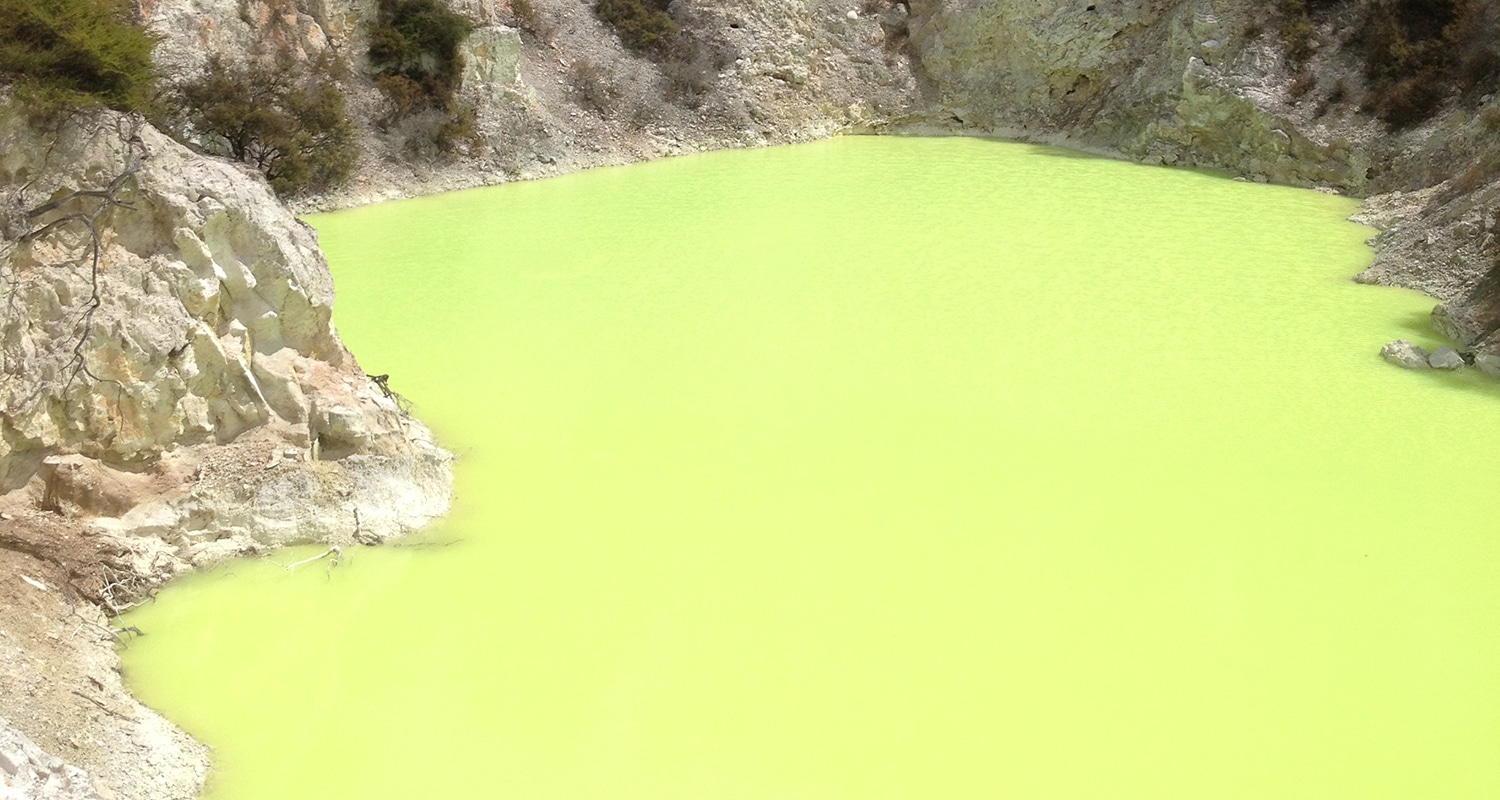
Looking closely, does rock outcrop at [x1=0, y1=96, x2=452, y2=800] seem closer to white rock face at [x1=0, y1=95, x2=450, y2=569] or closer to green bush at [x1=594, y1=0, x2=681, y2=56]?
white rock face at [x1=0, y1=95, x2=450, y2=569]

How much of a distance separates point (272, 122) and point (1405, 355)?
54.9ft

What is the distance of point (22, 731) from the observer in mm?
5441

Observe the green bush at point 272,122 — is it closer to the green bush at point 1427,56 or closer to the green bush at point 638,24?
the green bush at point 638,24

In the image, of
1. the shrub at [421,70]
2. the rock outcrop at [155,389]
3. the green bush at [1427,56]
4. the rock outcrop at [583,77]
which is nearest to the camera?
the rock outcrop at [155,389]

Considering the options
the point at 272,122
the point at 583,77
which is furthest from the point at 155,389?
the point at 583,77

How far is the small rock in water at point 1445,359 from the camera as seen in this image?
38.5 feet

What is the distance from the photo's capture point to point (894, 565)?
8.03m

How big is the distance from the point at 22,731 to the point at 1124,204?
17.3m

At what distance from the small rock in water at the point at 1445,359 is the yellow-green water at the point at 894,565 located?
31cm

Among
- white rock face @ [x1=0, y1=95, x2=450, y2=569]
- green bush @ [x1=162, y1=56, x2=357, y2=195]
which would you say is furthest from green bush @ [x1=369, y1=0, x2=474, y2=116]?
white rock face @ [x1=0, y1=95, x2=450, y2=569]

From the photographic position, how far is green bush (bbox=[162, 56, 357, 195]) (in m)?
19.1

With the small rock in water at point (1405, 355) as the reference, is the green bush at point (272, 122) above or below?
below

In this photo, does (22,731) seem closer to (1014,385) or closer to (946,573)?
(946,573)

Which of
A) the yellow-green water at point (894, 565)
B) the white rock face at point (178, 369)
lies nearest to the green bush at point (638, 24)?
the yellow-green water at point (894, 565)
